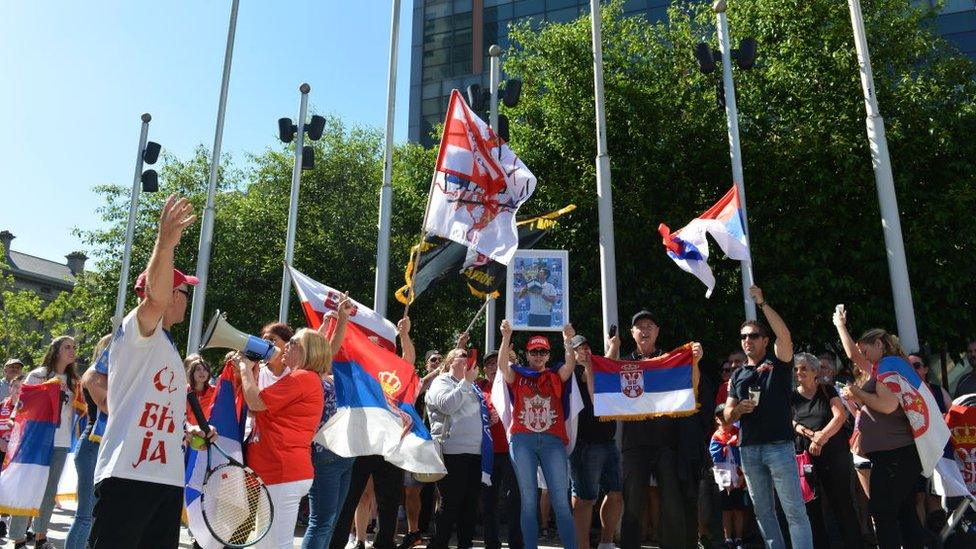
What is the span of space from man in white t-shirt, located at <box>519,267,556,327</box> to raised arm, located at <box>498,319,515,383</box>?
327 cm

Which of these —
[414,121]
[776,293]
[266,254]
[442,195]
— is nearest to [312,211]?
[266,254]

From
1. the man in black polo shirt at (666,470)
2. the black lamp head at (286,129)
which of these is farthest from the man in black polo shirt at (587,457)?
the black lamp head at (286,129)

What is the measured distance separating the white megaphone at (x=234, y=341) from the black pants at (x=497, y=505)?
11.4 feet

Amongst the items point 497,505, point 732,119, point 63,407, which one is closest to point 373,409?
point 497,505

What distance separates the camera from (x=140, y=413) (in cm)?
401

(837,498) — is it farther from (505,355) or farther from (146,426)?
(146,426)

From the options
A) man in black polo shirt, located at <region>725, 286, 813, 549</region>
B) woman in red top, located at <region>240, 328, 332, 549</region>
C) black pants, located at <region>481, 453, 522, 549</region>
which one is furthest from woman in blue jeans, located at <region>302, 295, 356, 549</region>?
man in black polo shirt, located at <region>725, 286, 813, 549</region>

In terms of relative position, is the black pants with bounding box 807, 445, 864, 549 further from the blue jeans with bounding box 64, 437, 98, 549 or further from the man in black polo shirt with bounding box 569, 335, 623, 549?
the blue jeans with bounding box 64, 437, 98, 549

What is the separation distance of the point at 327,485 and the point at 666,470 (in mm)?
2926

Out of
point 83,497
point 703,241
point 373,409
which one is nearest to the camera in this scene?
point 83,497

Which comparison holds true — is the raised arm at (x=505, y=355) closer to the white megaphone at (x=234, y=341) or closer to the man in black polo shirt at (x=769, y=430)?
the man in black polo shirt at (x=769, y=430)

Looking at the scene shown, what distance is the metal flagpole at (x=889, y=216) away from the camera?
32.7 ft

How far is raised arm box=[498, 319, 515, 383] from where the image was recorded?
288 inches

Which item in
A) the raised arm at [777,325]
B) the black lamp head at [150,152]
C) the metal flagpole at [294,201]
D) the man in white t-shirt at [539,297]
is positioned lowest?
the raised arm at [777,325]
